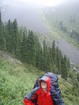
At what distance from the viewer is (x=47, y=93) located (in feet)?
15.6

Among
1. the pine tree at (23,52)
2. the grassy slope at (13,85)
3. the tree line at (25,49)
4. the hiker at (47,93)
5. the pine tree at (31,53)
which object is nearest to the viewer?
the hiker at (47,93)

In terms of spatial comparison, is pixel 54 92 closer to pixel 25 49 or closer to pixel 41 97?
pixel 41 97

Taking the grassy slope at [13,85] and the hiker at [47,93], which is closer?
the hiker at [47,93]

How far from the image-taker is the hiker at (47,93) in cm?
471

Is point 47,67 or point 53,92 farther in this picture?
point 47,67

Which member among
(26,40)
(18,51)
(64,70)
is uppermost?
(26,40)

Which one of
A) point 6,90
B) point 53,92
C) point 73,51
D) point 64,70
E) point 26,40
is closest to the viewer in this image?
point 53,92

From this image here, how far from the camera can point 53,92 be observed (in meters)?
4.73

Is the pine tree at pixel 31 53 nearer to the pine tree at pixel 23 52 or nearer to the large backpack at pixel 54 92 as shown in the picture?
the pine tree at pixel 23 52

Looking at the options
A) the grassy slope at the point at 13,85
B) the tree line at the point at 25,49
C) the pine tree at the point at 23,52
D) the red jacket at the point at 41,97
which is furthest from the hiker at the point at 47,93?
the pine tree at the point at 23,52

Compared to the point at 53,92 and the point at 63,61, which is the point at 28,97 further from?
the point at 63,61

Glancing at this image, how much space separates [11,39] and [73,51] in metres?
130

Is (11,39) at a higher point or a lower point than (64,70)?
higher

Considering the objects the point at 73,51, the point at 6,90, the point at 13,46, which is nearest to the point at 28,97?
the point at 6,90
